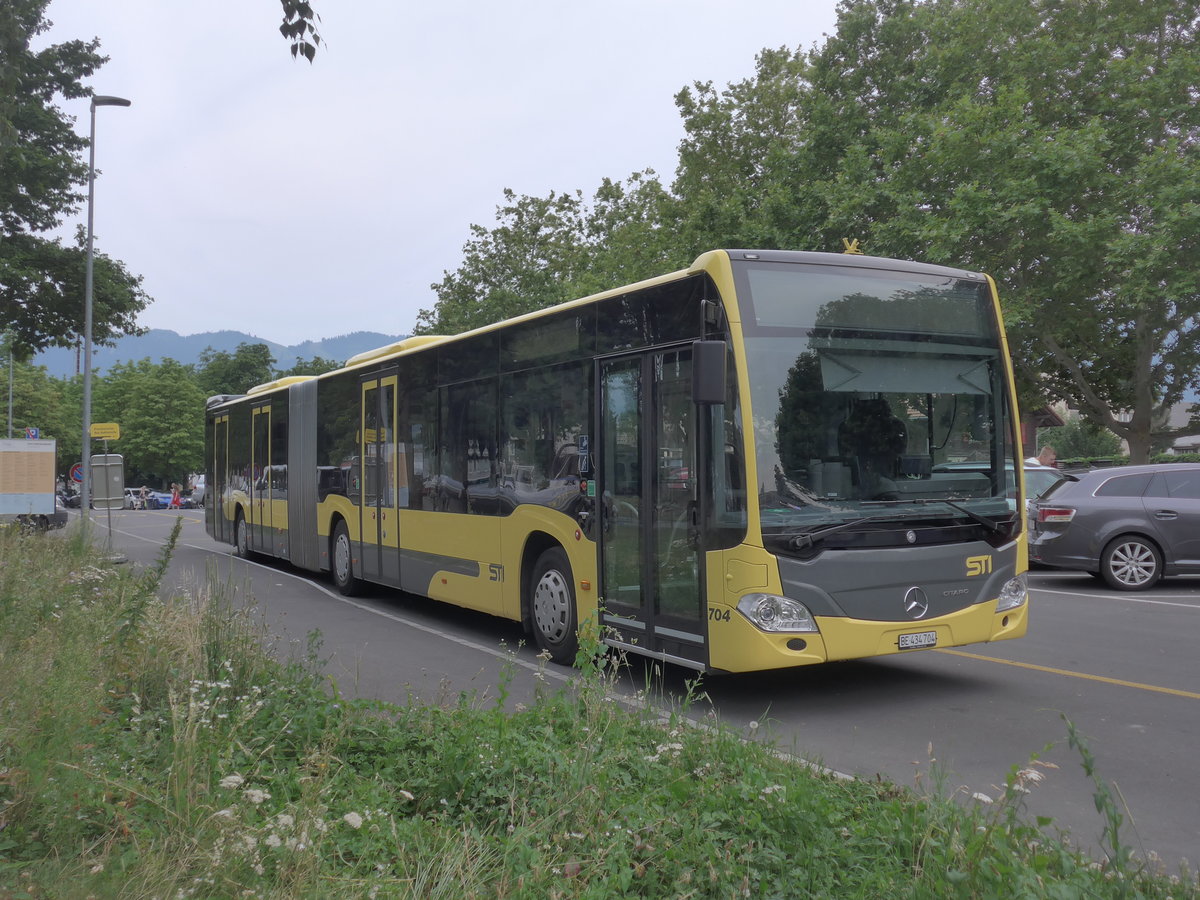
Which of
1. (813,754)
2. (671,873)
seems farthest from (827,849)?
(813,754)

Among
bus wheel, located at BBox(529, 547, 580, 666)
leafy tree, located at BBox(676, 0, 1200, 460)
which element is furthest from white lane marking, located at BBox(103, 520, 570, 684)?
leafy tree, located at BBox(676, 0, 1200, 460)

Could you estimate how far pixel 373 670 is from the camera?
858 centimetres

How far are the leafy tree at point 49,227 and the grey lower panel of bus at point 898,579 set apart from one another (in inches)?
715


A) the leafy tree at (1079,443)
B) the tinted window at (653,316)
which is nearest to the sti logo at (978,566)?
the tinted window at (653,316)

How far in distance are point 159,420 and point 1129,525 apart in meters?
77.7

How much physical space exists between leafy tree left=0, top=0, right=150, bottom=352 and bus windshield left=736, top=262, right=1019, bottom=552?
17369 mm

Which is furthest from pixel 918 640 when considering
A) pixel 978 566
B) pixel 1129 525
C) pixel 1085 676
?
pixel 1129 525

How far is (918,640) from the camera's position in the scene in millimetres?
7082

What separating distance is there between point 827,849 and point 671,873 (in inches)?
23.3

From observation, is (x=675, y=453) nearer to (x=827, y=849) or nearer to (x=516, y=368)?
(x=516, y=368)

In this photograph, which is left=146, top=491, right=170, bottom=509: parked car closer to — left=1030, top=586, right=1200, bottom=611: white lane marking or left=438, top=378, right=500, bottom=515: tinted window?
left=438, top=378, right=500, bottom=515: tinted window

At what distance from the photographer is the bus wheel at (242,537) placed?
19.6 meters

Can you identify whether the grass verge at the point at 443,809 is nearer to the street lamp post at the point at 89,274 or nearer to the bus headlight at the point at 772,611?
the bus headlight at the point at 772,611

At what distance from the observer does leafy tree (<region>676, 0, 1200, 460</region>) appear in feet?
68.8
